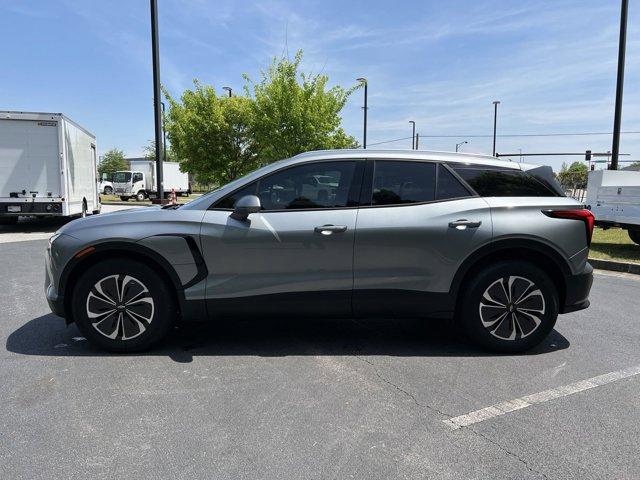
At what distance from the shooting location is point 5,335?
464cm

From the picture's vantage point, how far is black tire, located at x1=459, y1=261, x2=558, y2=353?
419 centimetres

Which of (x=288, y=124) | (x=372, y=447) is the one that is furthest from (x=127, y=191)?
(x=372, y=447)

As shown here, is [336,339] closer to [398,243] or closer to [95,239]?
[398,243]

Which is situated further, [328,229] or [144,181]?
[144,181]

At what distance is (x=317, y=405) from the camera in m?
3.27

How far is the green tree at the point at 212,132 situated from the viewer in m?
23.1

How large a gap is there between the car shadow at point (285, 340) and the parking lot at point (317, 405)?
24 mm

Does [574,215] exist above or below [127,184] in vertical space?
below

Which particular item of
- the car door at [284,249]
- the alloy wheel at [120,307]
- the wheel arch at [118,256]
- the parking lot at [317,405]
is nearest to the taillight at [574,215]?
the parking lot at [317,405]

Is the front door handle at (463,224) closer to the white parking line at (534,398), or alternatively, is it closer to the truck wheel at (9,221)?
the white parking line at (534,398)

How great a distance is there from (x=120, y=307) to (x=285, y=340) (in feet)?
4.82

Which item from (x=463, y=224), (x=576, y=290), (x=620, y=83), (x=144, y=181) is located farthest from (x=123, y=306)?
(x=144, y=181)

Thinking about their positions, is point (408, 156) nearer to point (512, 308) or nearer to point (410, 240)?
point (410, 240)

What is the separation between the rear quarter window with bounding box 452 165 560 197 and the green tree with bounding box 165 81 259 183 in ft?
64.7
